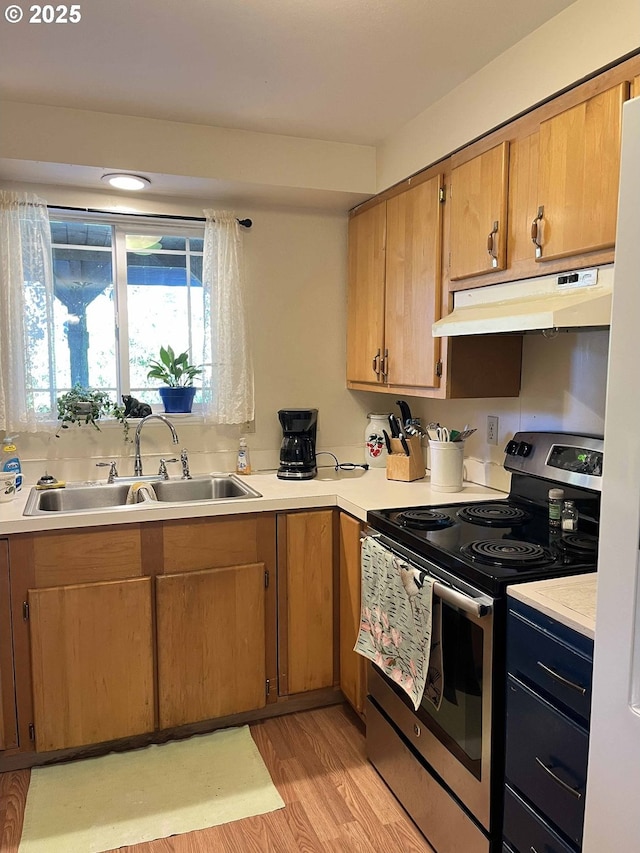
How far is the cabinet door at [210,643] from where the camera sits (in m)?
2.29

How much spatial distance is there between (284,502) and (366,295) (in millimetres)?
1080

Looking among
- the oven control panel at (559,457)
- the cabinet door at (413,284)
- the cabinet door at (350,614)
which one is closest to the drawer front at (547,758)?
the oven control panel at (559,457)

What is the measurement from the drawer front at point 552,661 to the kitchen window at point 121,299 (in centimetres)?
193

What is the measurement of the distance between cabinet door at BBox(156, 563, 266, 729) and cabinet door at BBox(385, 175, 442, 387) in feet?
3.28

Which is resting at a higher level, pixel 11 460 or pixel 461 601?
pixel 11 460

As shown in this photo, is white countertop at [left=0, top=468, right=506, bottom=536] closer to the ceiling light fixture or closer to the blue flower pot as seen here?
the blue flower pot

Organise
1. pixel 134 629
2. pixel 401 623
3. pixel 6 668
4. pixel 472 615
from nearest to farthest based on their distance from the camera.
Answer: pixel 472 615 → pixel 401 623 → pixel 6 668 → pixel 134 629

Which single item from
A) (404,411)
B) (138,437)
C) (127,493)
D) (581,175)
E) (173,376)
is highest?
(581,175)

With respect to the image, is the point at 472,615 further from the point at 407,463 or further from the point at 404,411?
the point at 404,411

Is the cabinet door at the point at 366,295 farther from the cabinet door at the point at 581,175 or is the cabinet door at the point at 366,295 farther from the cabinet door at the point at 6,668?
the cabinet door at the point at 6,668

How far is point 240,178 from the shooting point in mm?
2576

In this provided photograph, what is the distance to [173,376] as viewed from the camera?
2885 mm

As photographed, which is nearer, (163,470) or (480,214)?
(480,214)

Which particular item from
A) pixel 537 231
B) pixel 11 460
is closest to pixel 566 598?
pixel 537 231
